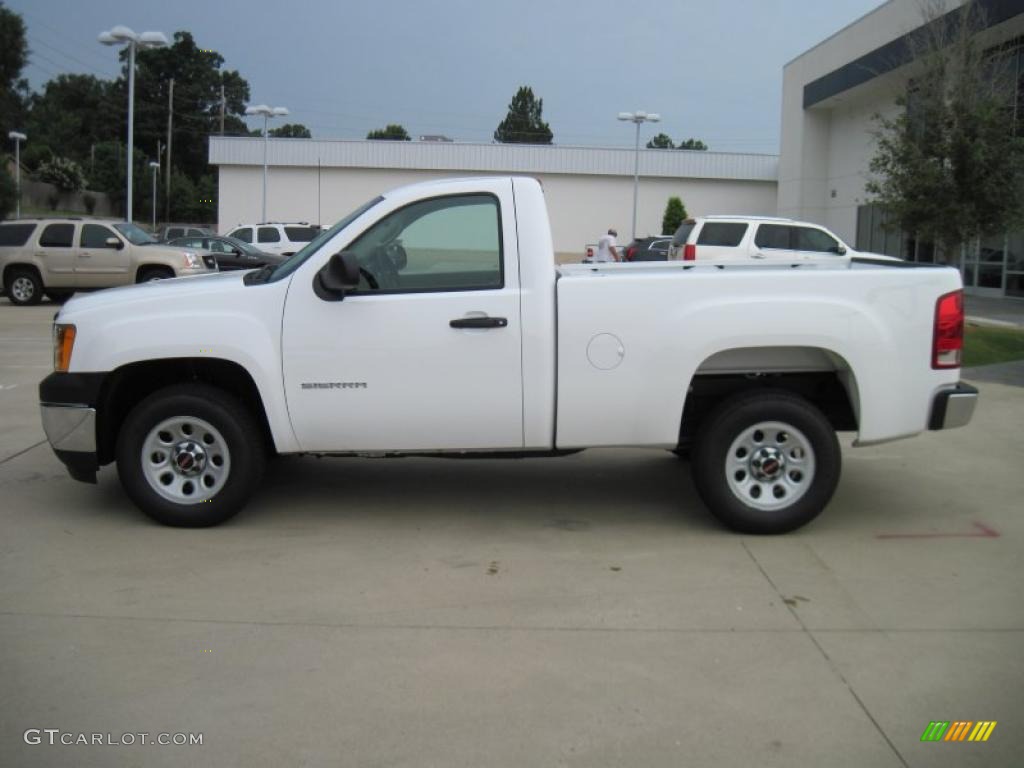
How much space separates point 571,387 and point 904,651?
2.20 meters

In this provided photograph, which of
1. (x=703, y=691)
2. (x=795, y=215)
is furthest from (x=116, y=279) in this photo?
(x=795, y=215)

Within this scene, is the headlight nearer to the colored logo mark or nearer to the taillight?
the colored logo mark

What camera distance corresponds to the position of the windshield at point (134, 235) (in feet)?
71.6

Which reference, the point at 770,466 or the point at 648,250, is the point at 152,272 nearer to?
the point at 648,250

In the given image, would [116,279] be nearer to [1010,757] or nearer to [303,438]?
[303,438]

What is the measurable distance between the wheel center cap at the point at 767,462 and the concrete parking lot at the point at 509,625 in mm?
414

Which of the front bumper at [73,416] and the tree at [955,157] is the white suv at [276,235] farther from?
the front bumper at [73,416]

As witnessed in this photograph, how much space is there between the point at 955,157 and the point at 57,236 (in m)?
18.0

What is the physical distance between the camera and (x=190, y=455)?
19.1 ft

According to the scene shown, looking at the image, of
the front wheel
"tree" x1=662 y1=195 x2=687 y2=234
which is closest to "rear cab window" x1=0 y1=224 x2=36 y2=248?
the front wheel

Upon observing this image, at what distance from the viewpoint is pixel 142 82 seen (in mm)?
94938

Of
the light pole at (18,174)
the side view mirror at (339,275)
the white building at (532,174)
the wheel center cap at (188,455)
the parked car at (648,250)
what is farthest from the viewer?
the white building at (532,174)

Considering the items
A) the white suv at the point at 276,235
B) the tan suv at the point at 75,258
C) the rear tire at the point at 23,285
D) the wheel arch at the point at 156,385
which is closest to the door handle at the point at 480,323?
the wheel arch at the point at 156,385

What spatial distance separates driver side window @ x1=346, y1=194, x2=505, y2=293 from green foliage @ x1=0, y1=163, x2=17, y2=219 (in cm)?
3865
